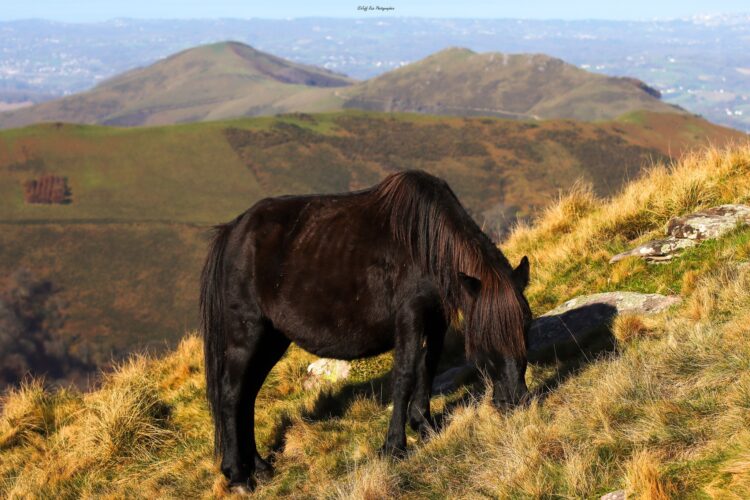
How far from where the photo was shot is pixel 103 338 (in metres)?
85.4

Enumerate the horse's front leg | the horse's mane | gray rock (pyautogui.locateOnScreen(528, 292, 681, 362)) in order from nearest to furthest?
the horse's mane, the horse's front leg, gray rock (pyautogui.locateOnScreen(528, 292, 681, 362))

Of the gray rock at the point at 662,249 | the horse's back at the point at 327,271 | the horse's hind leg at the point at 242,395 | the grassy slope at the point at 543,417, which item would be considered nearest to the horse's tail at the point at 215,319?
the horse's hind leg at the point at 242,395

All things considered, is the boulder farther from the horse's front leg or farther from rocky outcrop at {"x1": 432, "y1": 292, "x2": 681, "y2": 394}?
the horse's front leg

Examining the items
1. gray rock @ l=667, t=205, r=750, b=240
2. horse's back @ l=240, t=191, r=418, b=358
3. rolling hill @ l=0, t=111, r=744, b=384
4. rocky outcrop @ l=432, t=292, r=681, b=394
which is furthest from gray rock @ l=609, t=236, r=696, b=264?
rolling hill @ l=0, t=111, r=744, b=384

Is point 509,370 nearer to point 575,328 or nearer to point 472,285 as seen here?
point 472,285

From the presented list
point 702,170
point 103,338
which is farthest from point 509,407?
point 103,338

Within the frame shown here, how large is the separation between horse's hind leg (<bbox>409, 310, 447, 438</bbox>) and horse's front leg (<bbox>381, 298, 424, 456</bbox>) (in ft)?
0.32

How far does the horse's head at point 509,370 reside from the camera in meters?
5.35

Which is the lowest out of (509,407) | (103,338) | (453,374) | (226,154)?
(103,338)

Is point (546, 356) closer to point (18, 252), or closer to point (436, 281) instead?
point (436, 281)

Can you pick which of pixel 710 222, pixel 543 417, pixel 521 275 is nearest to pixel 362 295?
pixel 521 275

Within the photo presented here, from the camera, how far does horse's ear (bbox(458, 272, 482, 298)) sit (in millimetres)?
5402

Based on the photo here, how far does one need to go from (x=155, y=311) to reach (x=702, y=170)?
85410 millimetres

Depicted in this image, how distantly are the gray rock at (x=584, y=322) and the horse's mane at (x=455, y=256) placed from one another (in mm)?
1858
